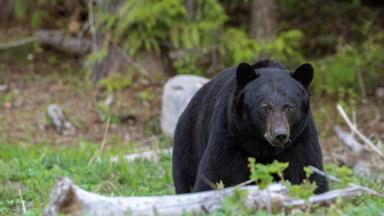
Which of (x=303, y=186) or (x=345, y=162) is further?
(x=345, y=162)

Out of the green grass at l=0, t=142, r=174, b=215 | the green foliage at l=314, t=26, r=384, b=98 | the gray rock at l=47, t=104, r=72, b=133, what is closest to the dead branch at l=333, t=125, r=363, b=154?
the green foliage at l=314, t=26, r=384, b=98

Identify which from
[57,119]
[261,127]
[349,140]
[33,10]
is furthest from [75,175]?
[33,10]

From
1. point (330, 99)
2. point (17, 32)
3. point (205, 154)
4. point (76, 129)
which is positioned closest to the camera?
point (205, 154)

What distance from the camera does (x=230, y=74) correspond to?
674 centimetres

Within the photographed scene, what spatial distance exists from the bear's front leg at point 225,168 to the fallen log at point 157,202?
3.49ft

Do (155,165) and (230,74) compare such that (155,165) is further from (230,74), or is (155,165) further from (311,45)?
(311,45)

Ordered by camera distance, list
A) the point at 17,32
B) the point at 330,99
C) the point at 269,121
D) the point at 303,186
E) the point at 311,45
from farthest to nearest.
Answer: the point at 17,32, the point at 311,45, the point at 330,99, the point at 269,121, the point at 303,186

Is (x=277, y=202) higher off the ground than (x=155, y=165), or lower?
higher

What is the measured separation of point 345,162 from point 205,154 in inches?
178

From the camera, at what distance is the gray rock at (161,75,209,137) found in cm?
1161

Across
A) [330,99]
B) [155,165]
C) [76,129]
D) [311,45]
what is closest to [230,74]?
[155,165]

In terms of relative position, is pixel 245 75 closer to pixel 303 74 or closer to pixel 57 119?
pixel 303 74

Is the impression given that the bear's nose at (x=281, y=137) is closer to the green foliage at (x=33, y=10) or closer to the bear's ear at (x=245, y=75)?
the bear's ear at (x=245, y=75)

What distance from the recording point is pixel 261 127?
5.87 m
